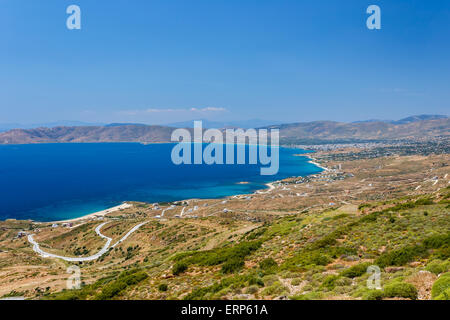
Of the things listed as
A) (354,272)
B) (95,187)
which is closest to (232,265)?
(354,272)

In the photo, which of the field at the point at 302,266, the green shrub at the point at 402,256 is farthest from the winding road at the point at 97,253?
the green shrub at the point at 402,256

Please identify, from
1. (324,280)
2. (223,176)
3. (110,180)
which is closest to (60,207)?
(110,180)

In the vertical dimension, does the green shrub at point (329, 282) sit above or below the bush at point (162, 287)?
above

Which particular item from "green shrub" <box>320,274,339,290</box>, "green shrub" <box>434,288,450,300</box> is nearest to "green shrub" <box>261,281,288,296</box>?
"green shrub" <box>320,274,339,290</box>

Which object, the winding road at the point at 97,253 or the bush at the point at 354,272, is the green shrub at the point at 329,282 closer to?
the bush at the point at 354,272

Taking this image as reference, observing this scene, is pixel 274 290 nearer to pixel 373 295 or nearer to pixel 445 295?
pixel 373 295

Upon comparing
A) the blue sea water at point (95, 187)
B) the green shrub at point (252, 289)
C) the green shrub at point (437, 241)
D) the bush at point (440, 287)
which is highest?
the bush at point (440, 287)
